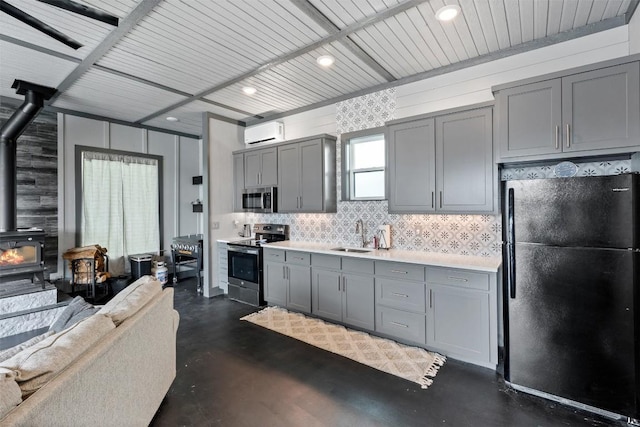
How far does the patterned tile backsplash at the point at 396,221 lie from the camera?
2.94 metres

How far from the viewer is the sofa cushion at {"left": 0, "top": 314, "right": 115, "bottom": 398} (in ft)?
3.67

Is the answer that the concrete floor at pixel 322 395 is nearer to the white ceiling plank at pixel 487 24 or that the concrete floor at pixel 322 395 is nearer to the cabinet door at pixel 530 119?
the cabinet door at pixel 530 119

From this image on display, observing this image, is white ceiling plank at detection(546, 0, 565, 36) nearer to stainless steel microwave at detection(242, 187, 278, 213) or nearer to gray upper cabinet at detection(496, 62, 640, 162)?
gray upper cabinet at detection(496, 62, 640, 162)

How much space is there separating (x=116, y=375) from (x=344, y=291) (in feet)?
7.84

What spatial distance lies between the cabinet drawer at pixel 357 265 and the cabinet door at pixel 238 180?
2.43 meters

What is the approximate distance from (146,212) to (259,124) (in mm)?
2708

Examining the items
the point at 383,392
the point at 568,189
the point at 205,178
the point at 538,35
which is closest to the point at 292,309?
the point at 383,392

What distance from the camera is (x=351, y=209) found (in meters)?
4.14

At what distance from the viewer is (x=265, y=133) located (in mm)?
4965

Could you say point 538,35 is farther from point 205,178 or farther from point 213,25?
point 205,178

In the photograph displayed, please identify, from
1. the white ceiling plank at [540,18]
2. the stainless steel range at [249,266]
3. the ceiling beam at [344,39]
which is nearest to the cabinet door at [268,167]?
the stainless steel range at [249,266]

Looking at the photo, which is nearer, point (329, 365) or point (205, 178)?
point (329, 365)

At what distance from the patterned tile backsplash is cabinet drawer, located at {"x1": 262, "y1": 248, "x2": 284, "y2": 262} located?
61cm

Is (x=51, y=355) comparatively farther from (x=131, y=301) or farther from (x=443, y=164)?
(x=443, y=164)
